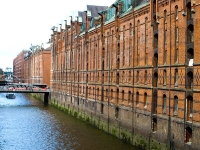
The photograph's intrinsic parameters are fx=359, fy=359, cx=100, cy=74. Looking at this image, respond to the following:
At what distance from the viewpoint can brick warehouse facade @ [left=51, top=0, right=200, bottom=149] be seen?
2223 centimetres

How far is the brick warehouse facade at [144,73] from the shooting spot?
22234 mm

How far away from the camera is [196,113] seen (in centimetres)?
2111

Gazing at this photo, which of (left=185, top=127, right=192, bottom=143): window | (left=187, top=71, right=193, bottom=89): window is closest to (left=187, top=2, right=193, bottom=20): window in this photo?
(left=187, top=71, right=193, bottom=89): window

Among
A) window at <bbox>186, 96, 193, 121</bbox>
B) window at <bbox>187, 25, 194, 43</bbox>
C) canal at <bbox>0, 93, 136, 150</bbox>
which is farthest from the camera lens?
canal at <bbox>0, 93, 136, 150</bbox>

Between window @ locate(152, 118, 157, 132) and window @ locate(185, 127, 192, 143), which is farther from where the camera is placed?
window @ locate(152, 118, 157, 132)

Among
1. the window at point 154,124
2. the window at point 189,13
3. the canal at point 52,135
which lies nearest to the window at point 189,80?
the window at point 189,13

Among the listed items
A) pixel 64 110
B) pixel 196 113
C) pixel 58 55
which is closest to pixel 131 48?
pixel 196 113

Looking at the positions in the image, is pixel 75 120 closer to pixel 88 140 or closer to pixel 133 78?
pixel 88 140

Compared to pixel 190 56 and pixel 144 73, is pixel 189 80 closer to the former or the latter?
pixel 190 56

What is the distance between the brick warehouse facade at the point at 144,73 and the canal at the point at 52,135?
1360 millimetres

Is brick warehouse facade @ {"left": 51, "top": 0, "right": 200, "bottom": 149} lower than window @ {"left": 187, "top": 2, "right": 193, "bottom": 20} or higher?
lower

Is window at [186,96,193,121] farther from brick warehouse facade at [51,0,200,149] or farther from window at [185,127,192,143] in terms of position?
window at [185,127,192,143]

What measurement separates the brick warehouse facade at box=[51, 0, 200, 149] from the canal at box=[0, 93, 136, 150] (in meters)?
1.36

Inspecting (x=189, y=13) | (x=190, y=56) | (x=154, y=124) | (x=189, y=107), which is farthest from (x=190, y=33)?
(x=154, y=124)
